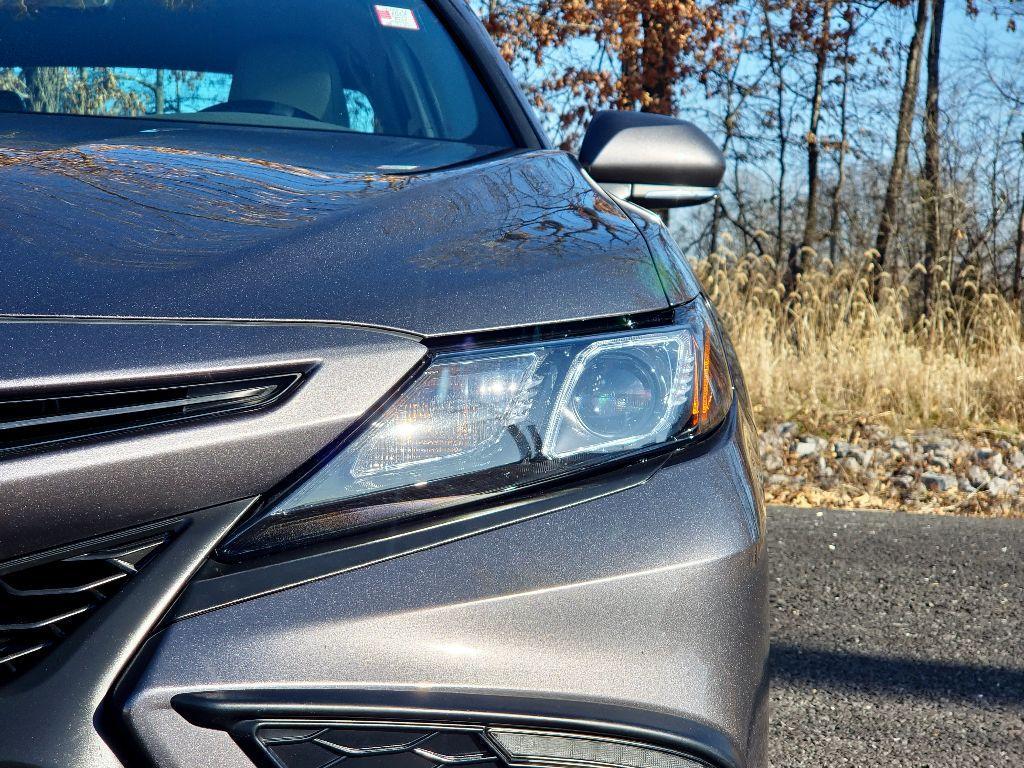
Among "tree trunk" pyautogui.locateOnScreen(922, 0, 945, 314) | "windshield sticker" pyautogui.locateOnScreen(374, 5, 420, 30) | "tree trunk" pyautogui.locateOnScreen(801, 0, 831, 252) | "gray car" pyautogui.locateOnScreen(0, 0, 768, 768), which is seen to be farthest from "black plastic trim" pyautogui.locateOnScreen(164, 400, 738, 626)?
"tree trunk" pyautogui.locateOnScreen(801, 0, 831, 252)

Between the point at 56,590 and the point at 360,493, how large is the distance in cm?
27

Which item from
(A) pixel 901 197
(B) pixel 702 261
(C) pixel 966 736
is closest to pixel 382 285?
(C) pixel 966 736

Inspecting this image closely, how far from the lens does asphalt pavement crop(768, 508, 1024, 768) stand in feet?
7.14

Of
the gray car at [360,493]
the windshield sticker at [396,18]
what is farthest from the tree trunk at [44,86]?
the gray car at [360,493]

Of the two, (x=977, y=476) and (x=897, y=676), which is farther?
(x=977, y=476)

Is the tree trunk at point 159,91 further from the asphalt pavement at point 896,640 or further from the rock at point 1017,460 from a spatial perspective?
the rock at point 1017,460

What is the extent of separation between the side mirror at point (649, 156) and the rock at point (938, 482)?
2836 millimetres

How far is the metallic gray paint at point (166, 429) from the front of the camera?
0.85 metres

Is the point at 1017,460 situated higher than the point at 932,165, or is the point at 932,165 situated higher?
the point at 932,165

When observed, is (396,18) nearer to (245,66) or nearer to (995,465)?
(245,66)

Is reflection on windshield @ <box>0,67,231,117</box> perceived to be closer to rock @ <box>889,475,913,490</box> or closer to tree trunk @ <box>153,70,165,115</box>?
tree trunk @ <box>153,70,165,115</box>

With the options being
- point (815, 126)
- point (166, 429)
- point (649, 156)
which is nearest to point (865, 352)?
point (649, 156)

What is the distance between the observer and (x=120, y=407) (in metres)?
0.89

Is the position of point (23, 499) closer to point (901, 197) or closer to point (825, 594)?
point (825, 594)
